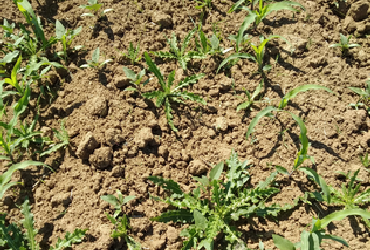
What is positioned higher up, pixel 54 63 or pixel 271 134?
pixel 54 63

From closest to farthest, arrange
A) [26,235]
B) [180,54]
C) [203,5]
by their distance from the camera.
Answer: [26,235], [180,54], [203,5]

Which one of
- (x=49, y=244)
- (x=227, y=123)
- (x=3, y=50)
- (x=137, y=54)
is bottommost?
(x=49, y=244)

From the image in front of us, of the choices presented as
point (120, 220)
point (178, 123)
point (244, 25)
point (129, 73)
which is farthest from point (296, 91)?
point (120, 220)

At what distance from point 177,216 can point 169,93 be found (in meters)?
1.07

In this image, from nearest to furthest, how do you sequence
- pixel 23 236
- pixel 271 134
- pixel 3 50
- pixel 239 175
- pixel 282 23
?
1. pixel 23 236
2. pixel 239 175
3. pixel 271 134
4. pixel 3 50
5. pixel 282 23

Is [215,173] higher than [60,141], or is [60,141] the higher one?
[60,141]

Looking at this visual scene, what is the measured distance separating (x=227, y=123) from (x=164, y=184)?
77 centimetres

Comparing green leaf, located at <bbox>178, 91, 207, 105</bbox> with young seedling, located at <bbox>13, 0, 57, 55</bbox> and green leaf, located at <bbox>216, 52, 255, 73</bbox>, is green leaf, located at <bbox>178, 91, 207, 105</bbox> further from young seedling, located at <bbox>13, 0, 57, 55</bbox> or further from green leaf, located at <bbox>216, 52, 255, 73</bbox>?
young seedling, located at <bbox>13, 0, 57, 55</bbox>

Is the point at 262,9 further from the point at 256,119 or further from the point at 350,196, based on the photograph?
the point at 350,196

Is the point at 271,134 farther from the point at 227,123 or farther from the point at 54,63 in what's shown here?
the point at 54,63

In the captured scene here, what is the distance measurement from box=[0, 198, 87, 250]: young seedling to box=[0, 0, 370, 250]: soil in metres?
0.08

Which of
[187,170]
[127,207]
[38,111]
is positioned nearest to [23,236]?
[127,207]

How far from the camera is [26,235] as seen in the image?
2.13m

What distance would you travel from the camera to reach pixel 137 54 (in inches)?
114
